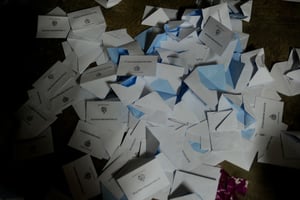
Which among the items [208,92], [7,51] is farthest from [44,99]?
[208,92]

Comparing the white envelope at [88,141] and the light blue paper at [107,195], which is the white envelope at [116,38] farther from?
the light blue paper at [107,195]

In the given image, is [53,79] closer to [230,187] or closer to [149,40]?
[149,40]

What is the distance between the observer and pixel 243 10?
1386 millimetres

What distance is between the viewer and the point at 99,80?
Result: 1212 mm

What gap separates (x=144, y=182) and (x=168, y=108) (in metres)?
0.23

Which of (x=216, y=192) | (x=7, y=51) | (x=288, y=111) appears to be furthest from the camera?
(x=7, y=51)

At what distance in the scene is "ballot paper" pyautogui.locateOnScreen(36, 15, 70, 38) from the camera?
135 centimetres

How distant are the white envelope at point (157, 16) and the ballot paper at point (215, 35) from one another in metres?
0.16

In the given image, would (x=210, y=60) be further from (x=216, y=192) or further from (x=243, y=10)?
(x=216, y=192)

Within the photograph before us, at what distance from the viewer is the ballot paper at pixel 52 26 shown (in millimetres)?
1353

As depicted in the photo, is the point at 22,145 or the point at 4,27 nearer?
the point at 22,145

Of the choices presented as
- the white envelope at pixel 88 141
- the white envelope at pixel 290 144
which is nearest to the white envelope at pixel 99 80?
the white envelope at pixel 88 141

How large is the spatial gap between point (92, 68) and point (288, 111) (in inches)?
24.7

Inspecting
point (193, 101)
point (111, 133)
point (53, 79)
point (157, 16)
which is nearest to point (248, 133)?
point (193, 101)
